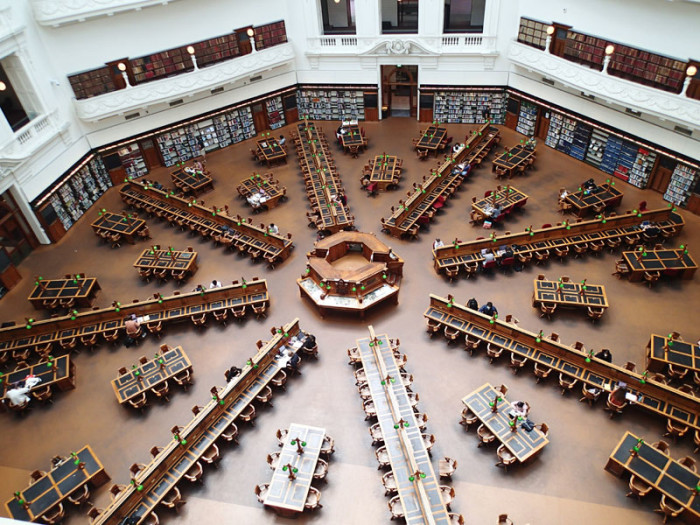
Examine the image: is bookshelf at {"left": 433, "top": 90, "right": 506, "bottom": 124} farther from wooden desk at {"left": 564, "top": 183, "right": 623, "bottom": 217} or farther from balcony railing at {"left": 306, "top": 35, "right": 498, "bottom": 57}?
wooden desk at {"left": 564, "top": 183, "right": 623, "bottom": 217}

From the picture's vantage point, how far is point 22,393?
47.6ft

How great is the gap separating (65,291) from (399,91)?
21.0m

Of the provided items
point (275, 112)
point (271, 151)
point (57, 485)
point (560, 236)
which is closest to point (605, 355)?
point (560, 236)

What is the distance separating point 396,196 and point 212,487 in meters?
13.9

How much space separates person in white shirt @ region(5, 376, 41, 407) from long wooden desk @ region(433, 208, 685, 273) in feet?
43.5

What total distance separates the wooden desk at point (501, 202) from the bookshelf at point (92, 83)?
16489 mm

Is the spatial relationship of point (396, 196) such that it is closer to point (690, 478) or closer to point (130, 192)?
point (130, 192)

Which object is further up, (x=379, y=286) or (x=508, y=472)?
(x=379, y=286)

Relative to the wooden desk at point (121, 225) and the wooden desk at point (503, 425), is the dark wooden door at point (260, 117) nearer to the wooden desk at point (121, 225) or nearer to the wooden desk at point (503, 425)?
the wooden desk at point (121, 225)

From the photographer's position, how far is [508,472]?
12586 millimetres

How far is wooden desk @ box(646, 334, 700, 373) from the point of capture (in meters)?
13.9

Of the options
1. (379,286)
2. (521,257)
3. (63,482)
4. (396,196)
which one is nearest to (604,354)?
(521,257)

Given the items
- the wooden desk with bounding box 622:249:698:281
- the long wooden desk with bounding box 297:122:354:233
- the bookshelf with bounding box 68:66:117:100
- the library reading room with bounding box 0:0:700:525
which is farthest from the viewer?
the bookshelf with bounding box 68:66:117:100

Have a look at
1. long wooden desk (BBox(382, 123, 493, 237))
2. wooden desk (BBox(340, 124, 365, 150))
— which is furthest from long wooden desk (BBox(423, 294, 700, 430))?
wooden desk (BBox(340, 124, 365, 150))
